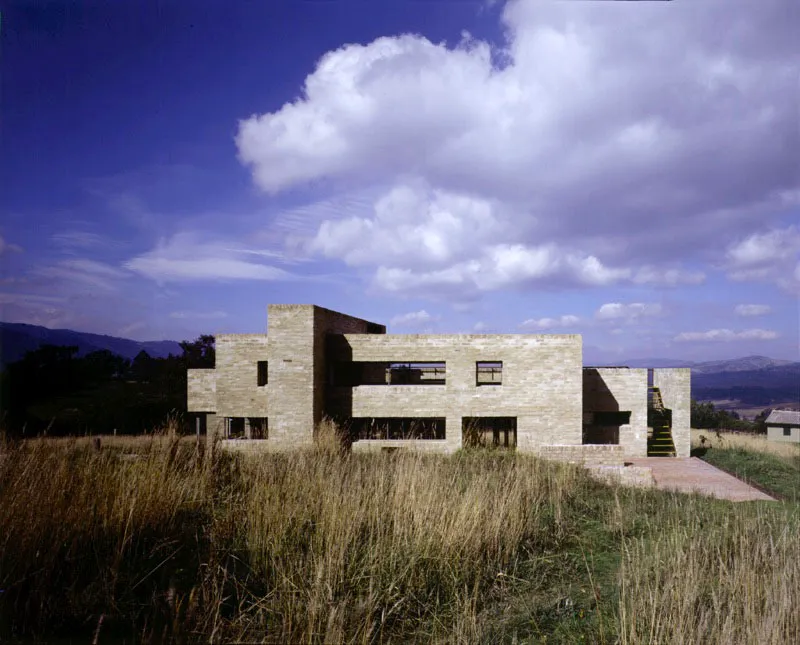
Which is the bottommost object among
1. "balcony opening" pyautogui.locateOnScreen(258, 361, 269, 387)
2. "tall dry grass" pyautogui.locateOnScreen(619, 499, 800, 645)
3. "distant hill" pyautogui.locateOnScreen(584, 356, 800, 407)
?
"distant hill" pyautogui.locateOnScreen(584, 356, 800, 407)

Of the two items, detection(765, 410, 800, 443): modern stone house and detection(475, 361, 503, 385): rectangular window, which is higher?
detection(475, 361, 503, 385): rectangular window

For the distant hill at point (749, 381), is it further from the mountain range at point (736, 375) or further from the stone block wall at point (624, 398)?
the stone block wall at point (624, 398)

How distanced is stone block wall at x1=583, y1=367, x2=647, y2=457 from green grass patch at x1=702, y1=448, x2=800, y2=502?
2.57 meters

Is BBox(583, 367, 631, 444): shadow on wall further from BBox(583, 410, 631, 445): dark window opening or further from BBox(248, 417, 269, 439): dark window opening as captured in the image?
BBox(248, 417, 269, 439): dark window opening

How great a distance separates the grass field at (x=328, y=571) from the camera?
10.0ft

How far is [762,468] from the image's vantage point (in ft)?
50.9

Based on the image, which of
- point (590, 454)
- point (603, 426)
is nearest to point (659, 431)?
point (603, 426)

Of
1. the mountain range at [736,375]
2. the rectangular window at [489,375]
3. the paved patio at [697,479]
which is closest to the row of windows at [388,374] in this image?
the rectangular window at [489,375]

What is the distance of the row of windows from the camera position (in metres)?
16.8

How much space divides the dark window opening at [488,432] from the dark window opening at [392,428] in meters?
1.13

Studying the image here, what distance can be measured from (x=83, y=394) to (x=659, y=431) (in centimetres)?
2503

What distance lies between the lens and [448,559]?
4.15m

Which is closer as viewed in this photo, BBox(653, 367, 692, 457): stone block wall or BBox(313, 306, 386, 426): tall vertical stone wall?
BBox(313, 306, 386, 426): tall vertical stone wall

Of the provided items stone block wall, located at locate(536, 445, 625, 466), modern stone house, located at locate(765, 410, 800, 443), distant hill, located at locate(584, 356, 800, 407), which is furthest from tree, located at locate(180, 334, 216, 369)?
distant hill, located at locate(584, 356, 800, 407)
